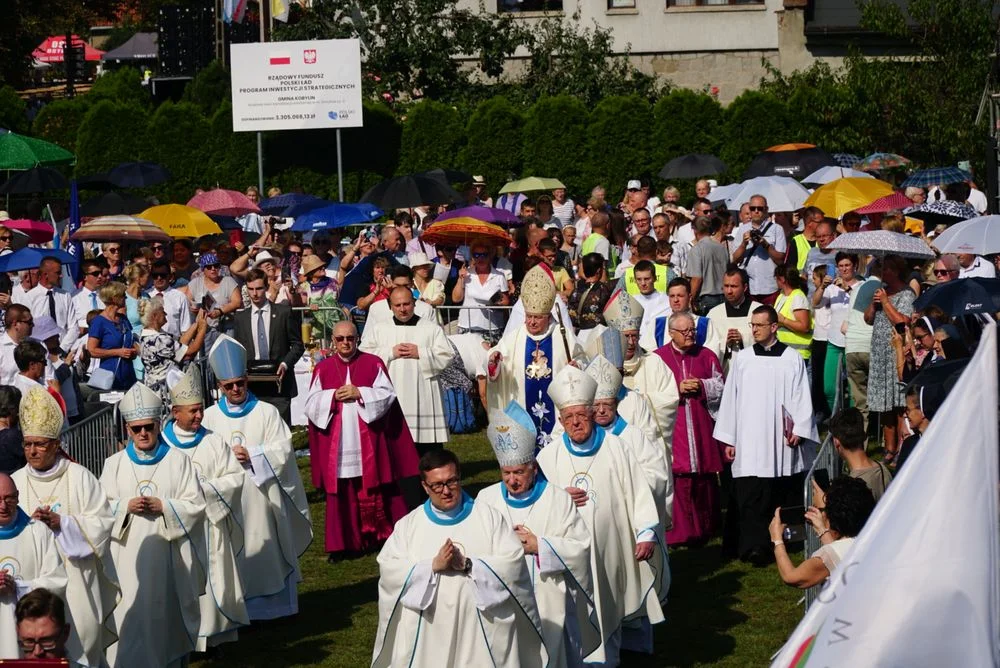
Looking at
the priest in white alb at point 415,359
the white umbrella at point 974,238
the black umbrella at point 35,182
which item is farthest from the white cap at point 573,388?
the black umbrella at point 35,182

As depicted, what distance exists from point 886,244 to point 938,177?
771 centimetres

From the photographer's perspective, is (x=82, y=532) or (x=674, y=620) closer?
(x=82, y=532)

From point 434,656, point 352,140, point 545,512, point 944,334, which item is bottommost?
point 434,656

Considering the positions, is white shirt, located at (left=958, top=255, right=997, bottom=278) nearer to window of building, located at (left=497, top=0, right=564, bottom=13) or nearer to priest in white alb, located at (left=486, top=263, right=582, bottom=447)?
priest in white alb, located at (left=486, top=263, right=582, bottom=447)

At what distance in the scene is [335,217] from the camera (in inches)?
777

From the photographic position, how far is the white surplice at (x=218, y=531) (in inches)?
388

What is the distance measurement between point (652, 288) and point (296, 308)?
4.19m

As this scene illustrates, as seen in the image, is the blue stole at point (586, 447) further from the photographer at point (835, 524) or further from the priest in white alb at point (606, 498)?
the photographer at point (835, 524)

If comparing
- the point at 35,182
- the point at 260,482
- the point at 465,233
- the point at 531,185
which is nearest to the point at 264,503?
the point at 260,482

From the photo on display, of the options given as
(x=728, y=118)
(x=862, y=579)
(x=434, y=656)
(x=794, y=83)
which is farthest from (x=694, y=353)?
(x=794, y=83)

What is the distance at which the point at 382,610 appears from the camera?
783cm

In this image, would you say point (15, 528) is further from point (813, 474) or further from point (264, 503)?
point (813, 474)

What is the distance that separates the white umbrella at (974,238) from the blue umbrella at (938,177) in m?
7.52

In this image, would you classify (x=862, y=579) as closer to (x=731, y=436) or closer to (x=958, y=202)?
(x=731, y=436)
